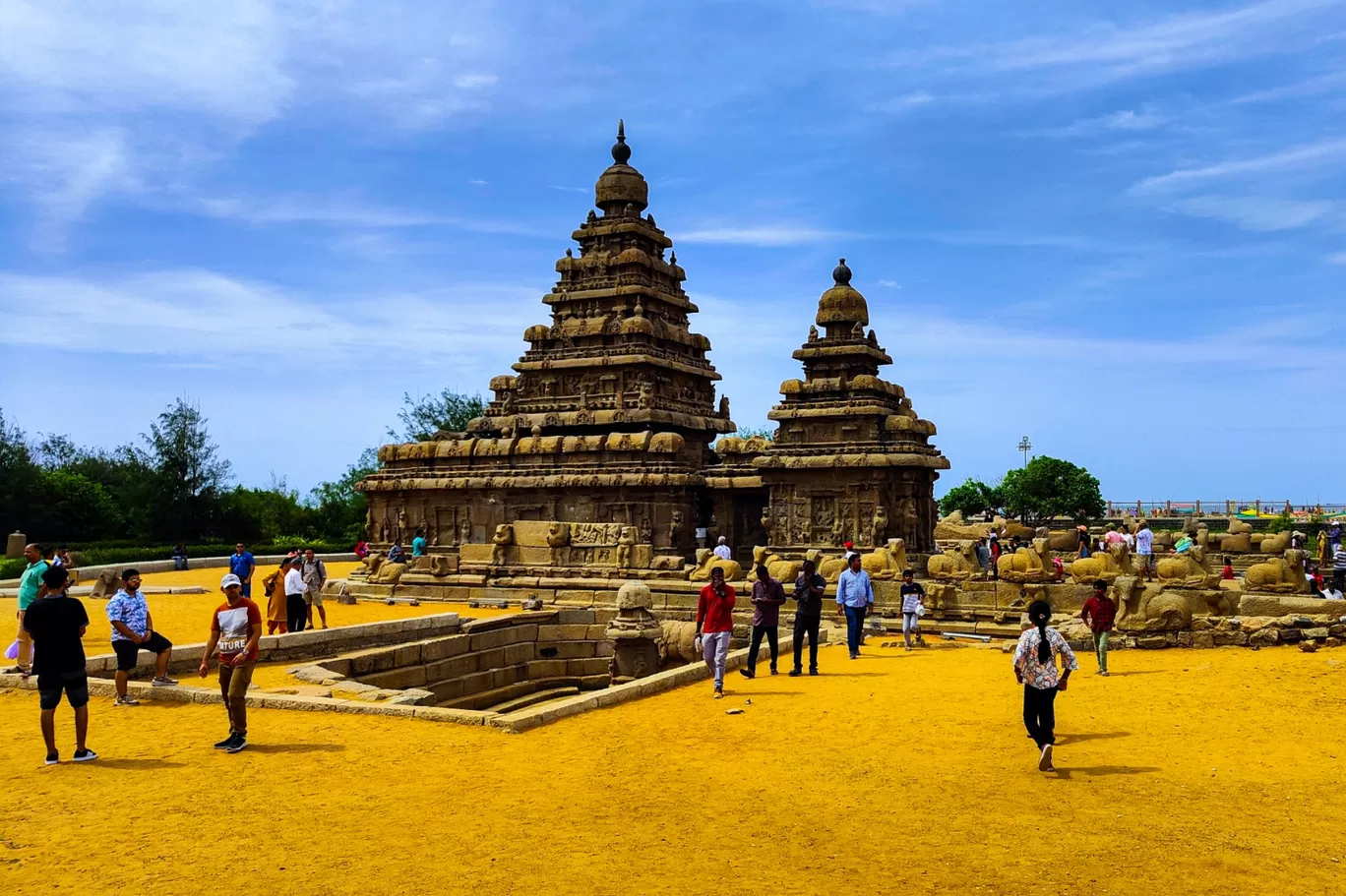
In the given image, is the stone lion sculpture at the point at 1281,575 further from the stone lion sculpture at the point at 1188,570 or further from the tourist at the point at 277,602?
the tourist at the point at 277,602

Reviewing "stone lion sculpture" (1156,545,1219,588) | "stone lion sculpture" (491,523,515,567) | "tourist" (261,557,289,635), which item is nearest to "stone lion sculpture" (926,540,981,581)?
"stone lion sculpture" (1156,545,1219,588)

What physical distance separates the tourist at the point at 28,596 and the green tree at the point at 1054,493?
43.4 m

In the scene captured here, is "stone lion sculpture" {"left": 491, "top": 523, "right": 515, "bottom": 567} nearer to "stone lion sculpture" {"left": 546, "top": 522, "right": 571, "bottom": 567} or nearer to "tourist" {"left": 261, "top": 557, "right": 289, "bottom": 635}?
"stone lion sculpture" {"left": 546, "top": 522, "right": 571, "bottom": 567}

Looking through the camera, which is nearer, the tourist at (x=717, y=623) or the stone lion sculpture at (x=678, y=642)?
the tourist at (x=717, y=623)

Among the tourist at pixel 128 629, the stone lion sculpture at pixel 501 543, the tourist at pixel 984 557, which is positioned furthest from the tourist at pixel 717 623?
the stone lion sculpture at pixel 501 543

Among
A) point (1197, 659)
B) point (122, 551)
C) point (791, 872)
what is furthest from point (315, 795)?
point (122, 551)

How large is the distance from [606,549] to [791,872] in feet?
61.8

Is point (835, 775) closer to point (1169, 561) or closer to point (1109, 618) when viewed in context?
point (1109, 618)

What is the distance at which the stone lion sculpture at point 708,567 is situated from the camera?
2030 centimetres

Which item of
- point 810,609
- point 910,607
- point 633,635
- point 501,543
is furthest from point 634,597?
point 501,543

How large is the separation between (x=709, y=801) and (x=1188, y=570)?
14.2m

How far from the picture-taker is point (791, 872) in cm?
621

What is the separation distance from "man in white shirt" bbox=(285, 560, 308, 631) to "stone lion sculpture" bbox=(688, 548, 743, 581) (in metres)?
7.66

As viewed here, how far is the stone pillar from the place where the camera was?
52.5 feet
